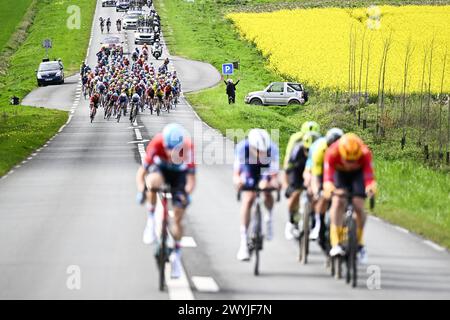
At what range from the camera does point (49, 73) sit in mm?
73062

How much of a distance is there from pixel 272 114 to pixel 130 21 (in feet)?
147

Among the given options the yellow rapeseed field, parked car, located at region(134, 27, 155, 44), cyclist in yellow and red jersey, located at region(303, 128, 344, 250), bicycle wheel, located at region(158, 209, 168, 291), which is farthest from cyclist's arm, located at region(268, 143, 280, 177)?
parked car, located at region(134, 27, 155, 44)

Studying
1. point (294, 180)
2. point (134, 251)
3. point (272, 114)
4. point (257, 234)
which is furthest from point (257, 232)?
point (272, 114)

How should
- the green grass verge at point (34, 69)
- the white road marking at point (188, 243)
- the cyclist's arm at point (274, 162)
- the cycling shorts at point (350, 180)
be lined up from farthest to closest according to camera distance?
1. the green grass verge at point (34, 69)
2. the white road marking at point (188, 243)
3. the cyclist's arm at point (274, 162)
4. the cycling shorts at point (350, 180)

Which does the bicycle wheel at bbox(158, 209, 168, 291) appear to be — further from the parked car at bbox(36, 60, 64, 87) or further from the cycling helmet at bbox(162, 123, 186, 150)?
the parked car at bbox(36, 60, 64, 87)

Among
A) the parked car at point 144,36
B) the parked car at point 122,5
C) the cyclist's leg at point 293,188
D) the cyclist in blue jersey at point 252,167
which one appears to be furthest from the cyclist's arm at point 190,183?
the parked car at point 122,5

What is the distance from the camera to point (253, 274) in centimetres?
1430

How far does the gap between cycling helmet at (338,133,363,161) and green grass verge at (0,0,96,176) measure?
60.8 feet

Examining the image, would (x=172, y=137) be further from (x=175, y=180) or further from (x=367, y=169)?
(x=367, y=169)

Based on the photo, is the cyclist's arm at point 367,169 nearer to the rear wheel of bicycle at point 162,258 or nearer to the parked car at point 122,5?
the rear wheel of bicycle at point 162,258

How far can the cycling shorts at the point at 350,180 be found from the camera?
45.5 ft

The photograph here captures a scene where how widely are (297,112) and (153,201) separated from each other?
1824 inches
